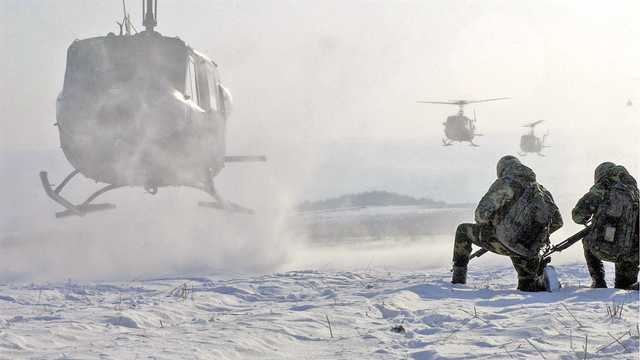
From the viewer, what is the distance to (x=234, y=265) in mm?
12945

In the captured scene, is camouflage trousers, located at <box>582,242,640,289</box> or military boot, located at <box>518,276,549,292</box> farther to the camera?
camouflage trousers, located at <box>582,242,640,289</box>

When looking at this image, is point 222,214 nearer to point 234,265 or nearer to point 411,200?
point 234,265

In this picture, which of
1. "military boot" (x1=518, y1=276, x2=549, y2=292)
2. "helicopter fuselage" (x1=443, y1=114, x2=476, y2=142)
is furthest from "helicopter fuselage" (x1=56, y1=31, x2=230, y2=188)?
"helicopter fuselage" (x1=443, y1=114, x2=476, y2=142)

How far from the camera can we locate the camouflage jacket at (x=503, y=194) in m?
6.97

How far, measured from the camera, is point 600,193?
7.18 m

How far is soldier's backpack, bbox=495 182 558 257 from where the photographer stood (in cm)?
695

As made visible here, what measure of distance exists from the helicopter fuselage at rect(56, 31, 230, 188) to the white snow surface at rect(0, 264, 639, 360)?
164 inches

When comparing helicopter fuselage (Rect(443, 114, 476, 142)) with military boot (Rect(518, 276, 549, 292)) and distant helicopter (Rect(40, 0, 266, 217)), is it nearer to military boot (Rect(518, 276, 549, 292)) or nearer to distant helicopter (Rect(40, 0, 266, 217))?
distant helicopter (Rect(40, 0, 266, 217))

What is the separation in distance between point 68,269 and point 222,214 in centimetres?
565

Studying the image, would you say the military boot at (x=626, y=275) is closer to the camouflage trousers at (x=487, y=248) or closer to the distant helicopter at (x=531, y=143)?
the camouflage trousers at (x=487, y=248)

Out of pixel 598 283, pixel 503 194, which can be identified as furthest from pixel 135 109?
pixel 598 283

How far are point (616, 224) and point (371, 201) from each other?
32943 millimetres

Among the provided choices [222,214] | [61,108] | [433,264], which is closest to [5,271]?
[61,108]

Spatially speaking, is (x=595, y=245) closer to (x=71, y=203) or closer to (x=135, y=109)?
(x=135, y=109)
